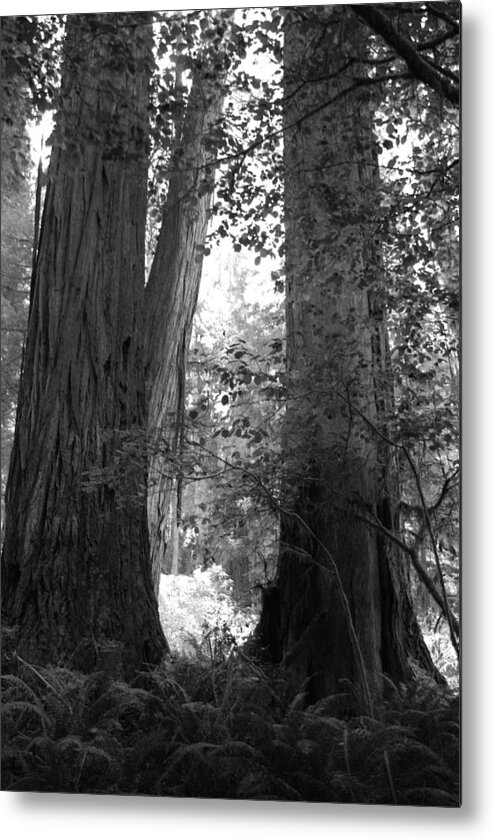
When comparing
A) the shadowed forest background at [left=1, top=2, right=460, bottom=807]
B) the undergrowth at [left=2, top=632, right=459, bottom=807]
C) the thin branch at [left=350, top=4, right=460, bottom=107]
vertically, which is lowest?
the undergrowth at [left=2, top=632, right=459, bottom=807]

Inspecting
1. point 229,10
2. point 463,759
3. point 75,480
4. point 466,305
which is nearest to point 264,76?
point 229,10

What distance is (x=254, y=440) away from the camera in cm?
328

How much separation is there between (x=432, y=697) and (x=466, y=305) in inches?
55.3

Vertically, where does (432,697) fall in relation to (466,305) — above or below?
below

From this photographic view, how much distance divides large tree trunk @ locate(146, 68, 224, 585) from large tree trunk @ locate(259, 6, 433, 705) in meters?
0.31

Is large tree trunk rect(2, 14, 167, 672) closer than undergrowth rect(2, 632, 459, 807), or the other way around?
undergrowth rect(2, 632, 459, 807)

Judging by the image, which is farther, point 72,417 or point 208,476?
point 72,417

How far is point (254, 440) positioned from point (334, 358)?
0.43m

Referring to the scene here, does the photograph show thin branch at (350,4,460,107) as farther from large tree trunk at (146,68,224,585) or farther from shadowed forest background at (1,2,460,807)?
large tree trunk at (146,68,224,585)

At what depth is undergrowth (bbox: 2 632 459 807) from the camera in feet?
10.3

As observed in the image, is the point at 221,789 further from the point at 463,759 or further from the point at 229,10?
the point at 229,10

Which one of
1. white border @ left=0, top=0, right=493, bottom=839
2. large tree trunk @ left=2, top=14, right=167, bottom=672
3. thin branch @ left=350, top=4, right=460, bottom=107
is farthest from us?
large tree trunk @ left=2, top=14, right=167, bottom=672

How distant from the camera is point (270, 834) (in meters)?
3.21

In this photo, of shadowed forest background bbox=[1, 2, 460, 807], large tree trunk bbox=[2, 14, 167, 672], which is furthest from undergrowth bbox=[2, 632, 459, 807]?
large tree trunk bbox=[2, 14, 167, 672]
